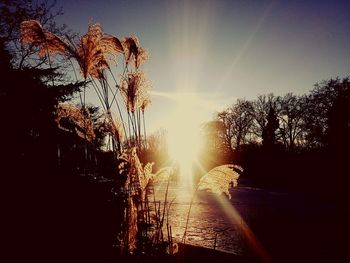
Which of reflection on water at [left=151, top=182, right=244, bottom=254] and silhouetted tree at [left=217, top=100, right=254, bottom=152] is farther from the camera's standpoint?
silhouetted tree at [left=217, top=100, right=254, bottom=152]

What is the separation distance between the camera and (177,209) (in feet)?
33.2

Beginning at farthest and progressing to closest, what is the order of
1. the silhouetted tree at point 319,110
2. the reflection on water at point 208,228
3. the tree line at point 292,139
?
the silhouetted tree at point 319,110
the tree line at point 292,139
the reflection on water at point 208,228

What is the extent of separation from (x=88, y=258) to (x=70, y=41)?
3.40 metres

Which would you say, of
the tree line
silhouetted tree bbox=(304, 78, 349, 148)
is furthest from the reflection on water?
silhouetted tree bbox=(304, 78, 349, 148)

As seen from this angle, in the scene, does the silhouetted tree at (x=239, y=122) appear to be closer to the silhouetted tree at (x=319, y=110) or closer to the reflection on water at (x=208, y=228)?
the silhouetted tree at (x=319, y=110)

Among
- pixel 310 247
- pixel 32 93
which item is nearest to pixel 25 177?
pixel 310 247

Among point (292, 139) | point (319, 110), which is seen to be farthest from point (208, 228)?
point (292, 139)

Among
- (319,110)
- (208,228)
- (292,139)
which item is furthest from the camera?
(292,139)

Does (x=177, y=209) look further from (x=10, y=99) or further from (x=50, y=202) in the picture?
(x=10, y=99)

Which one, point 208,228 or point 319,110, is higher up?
point 319,110

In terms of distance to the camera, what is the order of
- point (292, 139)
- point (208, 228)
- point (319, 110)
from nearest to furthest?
point (208, 228) → point (319, 110) → point (292, 139)

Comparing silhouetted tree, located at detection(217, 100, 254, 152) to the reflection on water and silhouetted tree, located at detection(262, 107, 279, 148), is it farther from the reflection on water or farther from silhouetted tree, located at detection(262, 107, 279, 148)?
the reflection on water

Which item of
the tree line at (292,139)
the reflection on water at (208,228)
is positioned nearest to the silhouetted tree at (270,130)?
the tree line at (292,139)

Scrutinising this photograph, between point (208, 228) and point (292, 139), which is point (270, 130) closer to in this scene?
point (292, 139)
